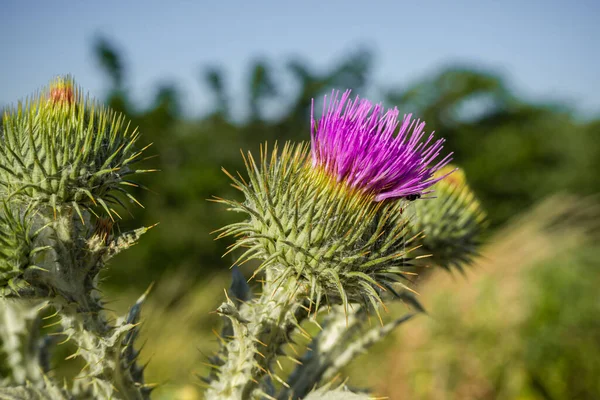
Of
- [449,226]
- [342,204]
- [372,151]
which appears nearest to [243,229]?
[342,204]

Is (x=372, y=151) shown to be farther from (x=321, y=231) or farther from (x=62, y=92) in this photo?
(x=62, y=92)

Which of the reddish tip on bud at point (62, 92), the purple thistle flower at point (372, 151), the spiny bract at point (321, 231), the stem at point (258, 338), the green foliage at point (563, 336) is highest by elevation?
the reddish tip on bud at point (62, 92)

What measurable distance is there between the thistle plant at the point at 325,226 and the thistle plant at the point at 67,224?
439 millimetres

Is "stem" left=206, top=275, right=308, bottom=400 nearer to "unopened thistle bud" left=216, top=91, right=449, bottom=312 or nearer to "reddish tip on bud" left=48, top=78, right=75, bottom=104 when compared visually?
"unopened thistle bud" left=216, top=91, right=449, bottom=312

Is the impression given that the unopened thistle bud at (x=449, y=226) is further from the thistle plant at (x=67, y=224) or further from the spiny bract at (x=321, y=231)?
the thistle plant at (x=67, y=224)

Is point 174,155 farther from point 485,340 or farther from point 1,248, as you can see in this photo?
point 1,248

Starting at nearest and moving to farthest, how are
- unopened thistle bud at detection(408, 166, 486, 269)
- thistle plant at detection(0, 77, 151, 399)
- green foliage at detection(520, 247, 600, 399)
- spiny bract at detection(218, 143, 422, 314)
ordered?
1. thistle plant at detection(0, 77, 151, 399)
2. spiny bract at detection(218, 143, 422, 314)
3. unopened thistle bud at detection(408, 166, 486, 269)
4. green foliage at detection(520, 247, 600, 399)

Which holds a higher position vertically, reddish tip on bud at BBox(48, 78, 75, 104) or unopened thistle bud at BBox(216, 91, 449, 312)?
reddish tip on bud at BBox(48, 78, 75, 104)

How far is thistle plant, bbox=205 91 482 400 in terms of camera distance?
1892mm

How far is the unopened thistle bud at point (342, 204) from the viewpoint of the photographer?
189 centimetres

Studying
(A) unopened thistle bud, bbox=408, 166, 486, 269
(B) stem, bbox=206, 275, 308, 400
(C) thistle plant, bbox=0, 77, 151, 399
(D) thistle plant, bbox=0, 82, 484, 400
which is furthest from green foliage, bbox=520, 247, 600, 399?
(C) thistle plant, bbox=0, 77, 151, 399

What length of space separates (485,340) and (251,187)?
7765 mm

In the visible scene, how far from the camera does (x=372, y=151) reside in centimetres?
194

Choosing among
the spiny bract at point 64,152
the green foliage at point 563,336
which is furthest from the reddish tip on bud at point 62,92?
the green foliage at point 563,336
